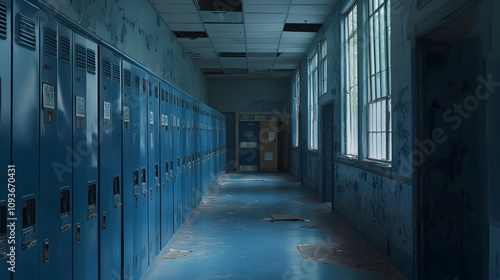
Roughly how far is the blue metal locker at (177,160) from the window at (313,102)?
4.72 meters

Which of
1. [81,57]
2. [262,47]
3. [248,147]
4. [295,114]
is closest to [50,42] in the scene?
[81,57]

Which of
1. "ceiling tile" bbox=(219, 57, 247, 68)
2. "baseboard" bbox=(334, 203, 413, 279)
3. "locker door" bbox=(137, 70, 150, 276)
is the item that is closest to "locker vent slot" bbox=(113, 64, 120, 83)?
"locker door" bbox=(137, 70, 150, 276)

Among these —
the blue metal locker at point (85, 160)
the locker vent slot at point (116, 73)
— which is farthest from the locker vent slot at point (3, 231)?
the locker vent slot at point (116, 73)

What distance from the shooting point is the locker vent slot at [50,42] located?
186 cm

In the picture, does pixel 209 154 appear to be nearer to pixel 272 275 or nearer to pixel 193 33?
pixel 193 33

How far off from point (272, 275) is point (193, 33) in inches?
229

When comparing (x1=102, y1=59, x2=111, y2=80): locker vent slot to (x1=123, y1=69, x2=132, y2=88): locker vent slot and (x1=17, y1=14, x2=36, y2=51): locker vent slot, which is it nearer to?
(x1=123, y1=69, x2=132, y2=88): locker vent slot

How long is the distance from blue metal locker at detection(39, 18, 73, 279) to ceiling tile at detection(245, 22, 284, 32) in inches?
238

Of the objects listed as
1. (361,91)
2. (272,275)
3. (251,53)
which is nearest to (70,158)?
(272,275)

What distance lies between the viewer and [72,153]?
212 cm

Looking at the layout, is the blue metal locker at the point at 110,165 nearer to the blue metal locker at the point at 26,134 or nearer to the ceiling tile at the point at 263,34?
the blue metal locker at the point at 26,134

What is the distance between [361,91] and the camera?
527 centimetres

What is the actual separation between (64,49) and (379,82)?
3531 mm

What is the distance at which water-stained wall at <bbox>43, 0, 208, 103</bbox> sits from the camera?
375cm
